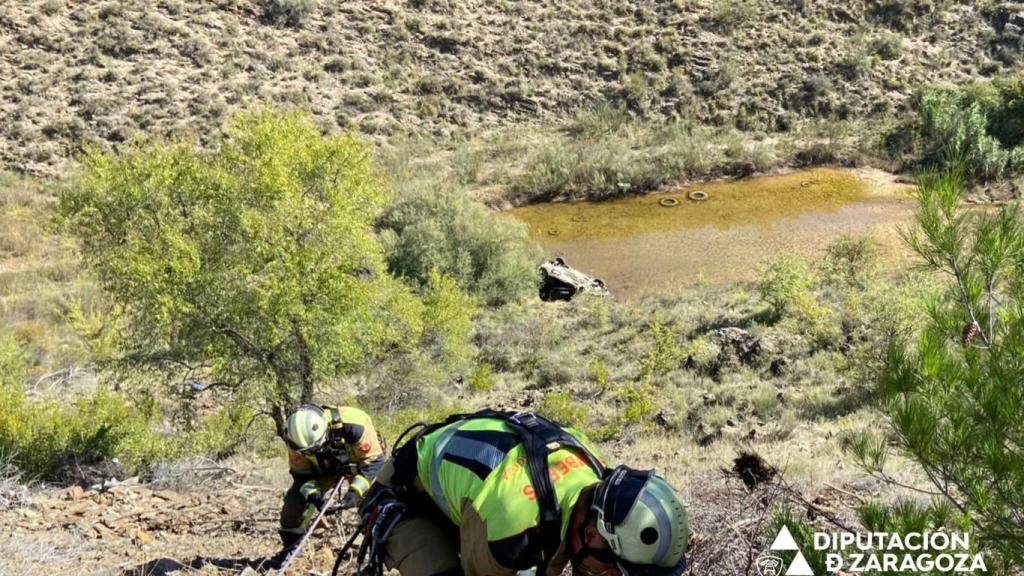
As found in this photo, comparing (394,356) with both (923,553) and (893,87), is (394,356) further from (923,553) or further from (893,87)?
(893,87)

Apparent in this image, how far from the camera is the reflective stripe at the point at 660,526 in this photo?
255 cm

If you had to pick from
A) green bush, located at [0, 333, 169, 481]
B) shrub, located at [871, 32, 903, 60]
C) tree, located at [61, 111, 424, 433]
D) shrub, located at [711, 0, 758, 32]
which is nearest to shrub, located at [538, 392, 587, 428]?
tree, located at [61, 111, 424, 433]

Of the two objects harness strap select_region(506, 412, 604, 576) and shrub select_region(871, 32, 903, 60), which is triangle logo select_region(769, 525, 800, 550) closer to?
harness strap select_region(506, 412, 604, 576)

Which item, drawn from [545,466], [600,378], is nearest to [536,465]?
[545,466]

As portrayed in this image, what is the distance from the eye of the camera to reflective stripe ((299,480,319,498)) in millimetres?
4949

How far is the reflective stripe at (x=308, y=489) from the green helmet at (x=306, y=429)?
257 mm

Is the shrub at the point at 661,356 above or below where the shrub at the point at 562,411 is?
below

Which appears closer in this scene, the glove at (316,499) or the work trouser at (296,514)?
the glove at (316,499)

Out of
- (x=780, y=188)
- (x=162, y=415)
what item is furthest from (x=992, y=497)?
(x=780, y=188)

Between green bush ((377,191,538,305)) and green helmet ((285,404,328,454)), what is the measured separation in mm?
14725

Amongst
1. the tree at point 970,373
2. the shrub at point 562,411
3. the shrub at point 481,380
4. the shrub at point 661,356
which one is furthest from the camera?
Answer: the shrub at point 661,356

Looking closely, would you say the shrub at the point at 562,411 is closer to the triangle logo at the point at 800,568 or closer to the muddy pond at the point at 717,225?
the triangle logo at the point at 800,568

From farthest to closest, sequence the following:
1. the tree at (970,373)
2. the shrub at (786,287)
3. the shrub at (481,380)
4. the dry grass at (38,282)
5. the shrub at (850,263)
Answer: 1. the shrub at (850,263)
2. the shrub at (786,287)
3. the dry grass at (38,282)
4. the shrub at (481,380)
5. the tree at (970,373)

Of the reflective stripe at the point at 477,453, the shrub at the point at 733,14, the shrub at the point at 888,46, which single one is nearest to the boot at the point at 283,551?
the reflective stripe at the point at 477,453
